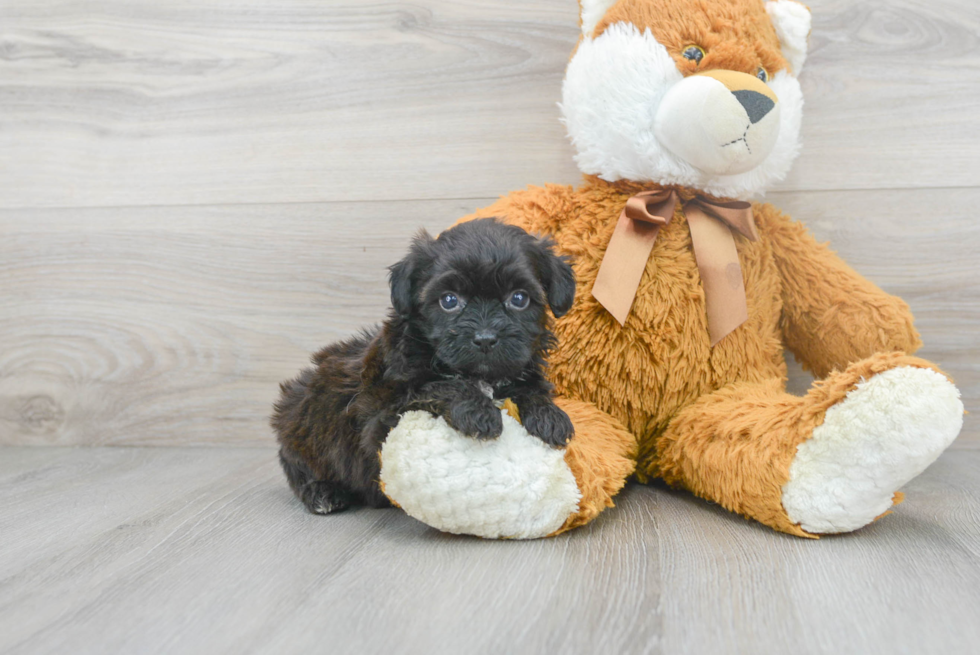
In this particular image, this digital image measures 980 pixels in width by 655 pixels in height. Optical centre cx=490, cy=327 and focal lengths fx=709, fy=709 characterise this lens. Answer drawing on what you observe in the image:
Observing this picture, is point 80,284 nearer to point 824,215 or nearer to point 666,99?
point 666,99

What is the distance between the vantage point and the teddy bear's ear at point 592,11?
1.35m

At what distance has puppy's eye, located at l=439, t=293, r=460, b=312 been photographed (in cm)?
103

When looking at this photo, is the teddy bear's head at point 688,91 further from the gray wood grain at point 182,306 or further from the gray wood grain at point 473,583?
the gray wood grain at point 473,583

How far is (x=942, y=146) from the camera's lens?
5.18 ft

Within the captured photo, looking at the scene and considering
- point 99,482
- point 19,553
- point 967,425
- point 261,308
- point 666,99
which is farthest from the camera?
point 261,308

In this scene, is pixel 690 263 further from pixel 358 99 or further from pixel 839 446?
pixel 358 99

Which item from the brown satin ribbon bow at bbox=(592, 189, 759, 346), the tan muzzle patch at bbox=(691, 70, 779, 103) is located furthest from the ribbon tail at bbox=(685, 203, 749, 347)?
the tan muzzle patch at bbox=(691, 70, 779, 103)

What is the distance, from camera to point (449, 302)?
1.03m

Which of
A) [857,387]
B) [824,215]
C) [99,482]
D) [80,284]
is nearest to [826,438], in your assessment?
[857,387]

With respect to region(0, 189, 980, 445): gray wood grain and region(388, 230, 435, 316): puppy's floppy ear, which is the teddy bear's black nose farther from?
region(388, 230, 435, 316): puppy's floppy ear

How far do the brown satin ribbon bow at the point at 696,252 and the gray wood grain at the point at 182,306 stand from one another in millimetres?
367

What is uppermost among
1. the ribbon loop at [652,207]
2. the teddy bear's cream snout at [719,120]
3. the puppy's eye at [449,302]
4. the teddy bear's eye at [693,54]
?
the teddy bear's eye at [693,54]

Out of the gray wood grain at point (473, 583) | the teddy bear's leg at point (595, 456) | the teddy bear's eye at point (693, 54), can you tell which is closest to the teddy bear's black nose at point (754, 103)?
the teddy bear's eye at point (693, 54)

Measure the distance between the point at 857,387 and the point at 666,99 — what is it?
1.88 ft
